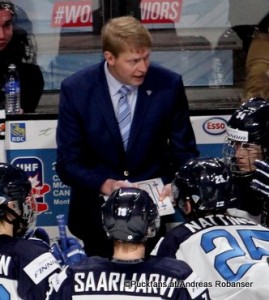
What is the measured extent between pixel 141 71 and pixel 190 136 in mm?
498

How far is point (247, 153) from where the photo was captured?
22.3 feet

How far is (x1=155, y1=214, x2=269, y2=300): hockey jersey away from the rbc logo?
7.54 feet

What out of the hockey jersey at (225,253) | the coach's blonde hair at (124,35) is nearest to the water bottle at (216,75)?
the coach's blonde hair at (124,35)

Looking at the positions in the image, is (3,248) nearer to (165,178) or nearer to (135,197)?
(135,197)

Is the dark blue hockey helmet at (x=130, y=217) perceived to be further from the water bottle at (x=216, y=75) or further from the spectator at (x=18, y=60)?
the water bottle at (x=216, y=75)

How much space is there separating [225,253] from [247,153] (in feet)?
3.86

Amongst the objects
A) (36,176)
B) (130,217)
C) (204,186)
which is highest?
(130,217)

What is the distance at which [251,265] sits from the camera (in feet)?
18.7

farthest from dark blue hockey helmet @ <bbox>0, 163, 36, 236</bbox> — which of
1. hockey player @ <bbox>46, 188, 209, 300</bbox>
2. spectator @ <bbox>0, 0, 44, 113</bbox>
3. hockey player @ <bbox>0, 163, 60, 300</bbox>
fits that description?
spectator @ <bbox>0, 0, 44, 113</bbox>

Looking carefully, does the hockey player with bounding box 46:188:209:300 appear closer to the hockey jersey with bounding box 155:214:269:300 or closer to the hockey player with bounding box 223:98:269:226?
the hockey jersey with bounding box 155:214:269:300

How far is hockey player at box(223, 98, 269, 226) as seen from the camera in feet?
22.2

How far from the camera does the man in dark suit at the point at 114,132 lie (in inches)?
271

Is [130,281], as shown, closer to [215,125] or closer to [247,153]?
[247,153]

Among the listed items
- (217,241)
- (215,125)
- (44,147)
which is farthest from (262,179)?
(44,147)
